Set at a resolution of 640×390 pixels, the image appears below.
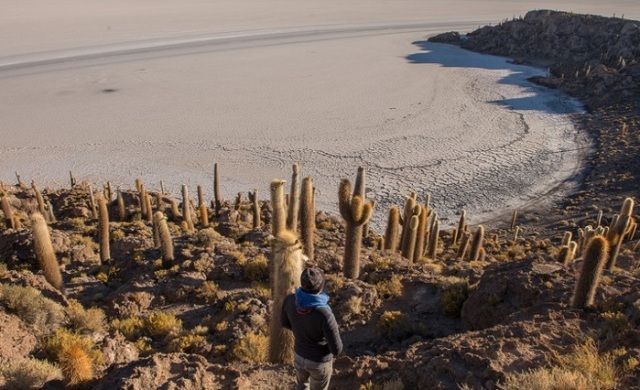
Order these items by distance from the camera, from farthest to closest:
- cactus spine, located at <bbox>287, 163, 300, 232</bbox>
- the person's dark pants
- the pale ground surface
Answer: the pale ground surface, cactus spine, located at <bbox>287, 163, 300, 232</bbox>, the person's dark pants

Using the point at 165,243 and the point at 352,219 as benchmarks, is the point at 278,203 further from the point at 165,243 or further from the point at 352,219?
the point at 165,243

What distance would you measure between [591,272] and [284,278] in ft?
13.9

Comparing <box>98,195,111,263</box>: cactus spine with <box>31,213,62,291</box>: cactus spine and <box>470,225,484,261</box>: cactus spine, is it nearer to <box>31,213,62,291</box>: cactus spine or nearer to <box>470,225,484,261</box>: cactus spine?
<box>31,213,62,291</box>: cactus spine

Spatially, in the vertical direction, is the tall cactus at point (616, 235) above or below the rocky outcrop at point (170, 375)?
below

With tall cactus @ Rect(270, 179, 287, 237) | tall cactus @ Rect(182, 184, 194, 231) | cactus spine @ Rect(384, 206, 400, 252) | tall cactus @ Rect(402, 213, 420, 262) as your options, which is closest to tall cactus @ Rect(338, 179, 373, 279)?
tall cactus @ Rect(270, 179, 287, 237)

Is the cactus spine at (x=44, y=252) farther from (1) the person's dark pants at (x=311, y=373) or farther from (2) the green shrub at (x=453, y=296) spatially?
(2) the green shrub at (x=453, y=296)

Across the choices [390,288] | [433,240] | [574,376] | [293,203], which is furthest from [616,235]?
[574,376]

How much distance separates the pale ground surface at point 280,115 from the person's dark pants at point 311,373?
1630 cm

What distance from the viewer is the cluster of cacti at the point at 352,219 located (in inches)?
375

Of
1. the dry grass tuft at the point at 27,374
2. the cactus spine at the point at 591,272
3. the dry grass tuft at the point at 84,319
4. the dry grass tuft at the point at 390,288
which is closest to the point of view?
the dry grass tuft at the point at 27,374

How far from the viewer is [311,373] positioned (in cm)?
498

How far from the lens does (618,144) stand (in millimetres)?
28359

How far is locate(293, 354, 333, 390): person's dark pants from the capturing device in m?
4.91

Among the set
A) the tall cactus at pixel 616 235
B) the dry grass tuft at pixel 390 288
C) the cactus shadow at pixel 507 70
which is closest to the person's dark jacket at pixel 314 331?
the dry grass tuft at pixel 390 288
